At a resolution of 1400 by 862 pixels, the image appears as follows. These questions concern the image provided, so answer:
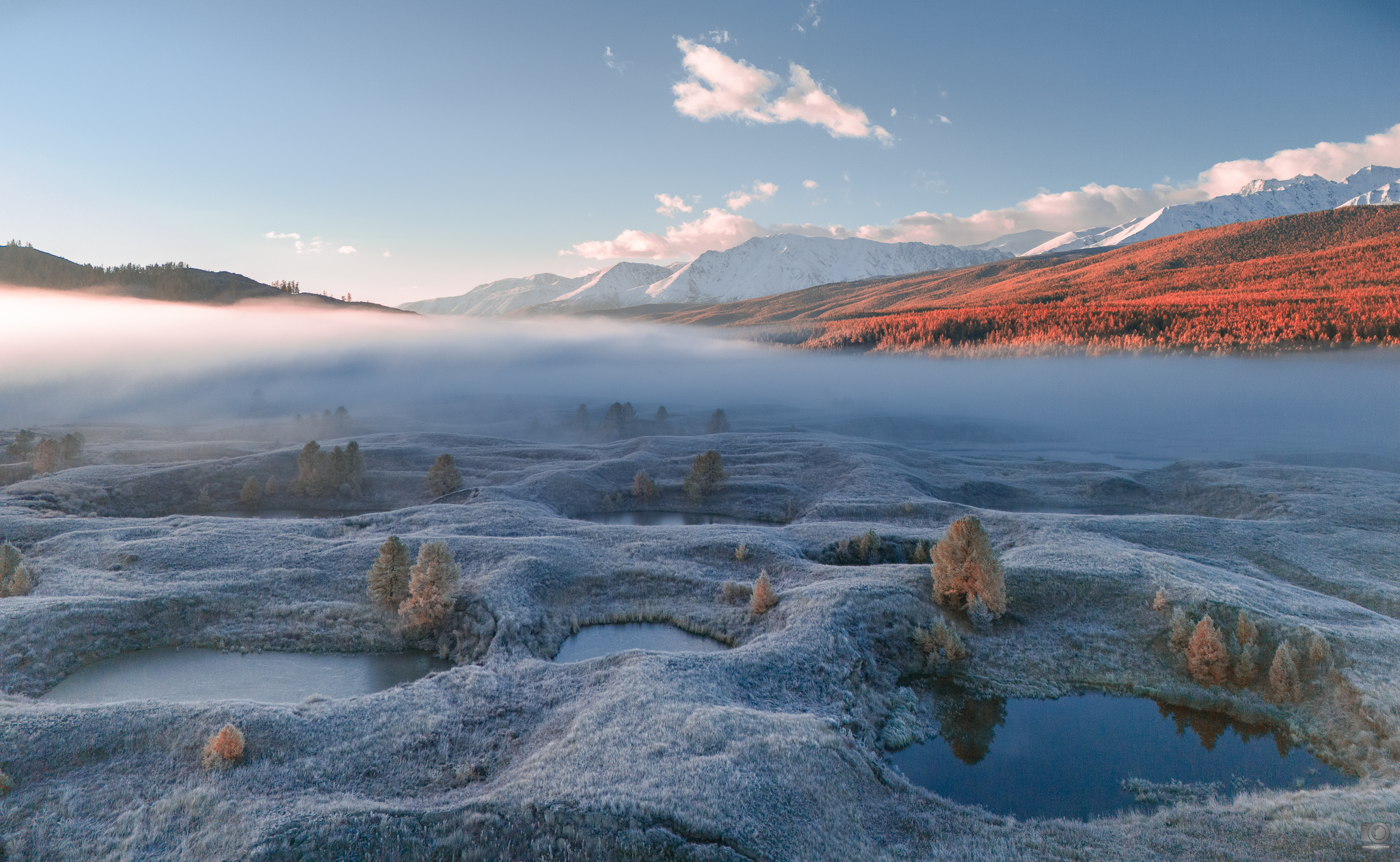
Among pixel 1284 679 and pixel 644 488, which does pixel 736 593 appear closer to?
pixel 1284 679

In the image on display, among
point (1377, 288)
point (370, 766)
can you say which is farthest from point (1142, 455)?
point (370, 766)

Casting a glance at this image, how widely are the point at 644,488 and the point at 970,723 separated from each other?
7631 cm

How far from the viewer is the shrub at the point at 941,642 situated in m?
45.9

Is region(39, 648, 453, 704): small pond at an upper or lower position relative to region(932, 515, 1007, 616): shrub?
lower

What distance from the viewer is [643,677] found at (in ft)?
123

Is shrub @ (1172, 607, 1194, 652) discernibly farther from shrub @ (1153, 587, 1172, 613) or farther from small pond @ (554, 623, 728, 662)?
small pond @ (554, 623, 728, 662)

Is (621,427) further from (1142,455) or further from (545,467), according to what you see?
(1142,455)

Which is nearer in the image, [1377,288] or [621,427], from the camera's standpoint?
[1377,288]

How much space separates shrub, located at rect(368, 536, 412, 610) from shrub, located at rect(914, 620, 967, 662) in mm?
45179

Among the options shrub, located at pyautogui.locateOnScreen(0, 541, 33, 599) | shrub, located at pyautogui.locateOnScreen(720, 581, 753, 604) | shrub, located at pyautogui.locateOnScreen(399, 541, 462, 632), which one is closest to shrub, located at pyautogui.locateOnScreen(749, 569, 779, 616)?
shrub, located at pyautogui.locateOnScreen(720, 581, 753, 604)

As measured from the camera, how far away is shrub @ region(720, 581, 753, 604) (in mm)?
55938

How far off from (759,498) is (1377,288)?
194m

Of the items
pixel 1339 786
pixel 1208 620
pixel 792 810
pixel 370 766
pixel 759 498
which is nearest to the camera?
pixel 792 810

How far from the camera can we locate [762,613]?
52.1 metres
